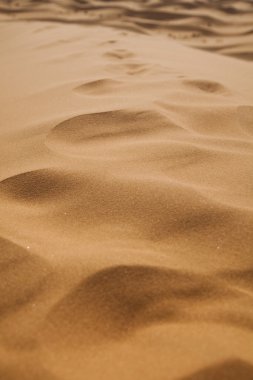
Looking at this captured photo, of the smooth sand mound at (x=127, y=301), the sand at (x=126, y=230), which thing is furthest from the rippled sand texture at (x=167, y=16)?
the smooth sand mound at (x=127, y=301)

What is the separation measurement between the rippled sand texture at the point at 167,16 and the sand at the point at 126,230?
217 centimetres

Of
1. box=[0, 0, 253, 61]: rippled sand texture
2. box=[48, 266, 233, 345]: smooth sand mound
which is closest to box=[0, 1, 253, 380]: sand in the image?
box=[48, 266, 233, 345]: smooth sand mound

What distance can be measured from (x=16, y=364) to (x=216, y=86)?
56.0 inches

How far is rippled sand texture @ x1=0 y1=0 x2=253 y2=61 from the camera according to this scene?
3.52 m

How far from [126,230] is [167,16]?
4127mm

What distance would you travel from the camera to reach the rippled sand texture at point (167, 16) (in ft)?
11.5

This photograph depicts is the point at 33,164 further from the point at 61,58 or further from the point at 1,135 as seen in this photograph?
the point at 61,58

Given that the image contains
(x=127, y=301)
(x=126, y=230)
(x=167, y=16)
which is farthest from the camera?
(x=167, y=16)

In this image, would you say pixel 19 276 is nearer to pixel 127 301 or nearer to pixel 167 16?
pixel 127 301

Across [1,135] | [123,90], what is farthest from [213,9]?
[1,135]

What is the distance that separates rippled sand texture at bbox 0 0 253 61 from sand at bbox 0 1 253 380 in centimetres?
217

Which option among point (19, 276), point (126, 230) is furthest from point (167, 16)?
point (19, 276)

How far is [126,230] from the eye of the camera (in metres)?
0.81

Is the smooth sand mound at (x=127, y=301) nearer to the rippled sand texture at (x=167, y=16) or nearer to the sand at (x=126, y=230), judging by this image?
the sand at (x=126, y=230)
